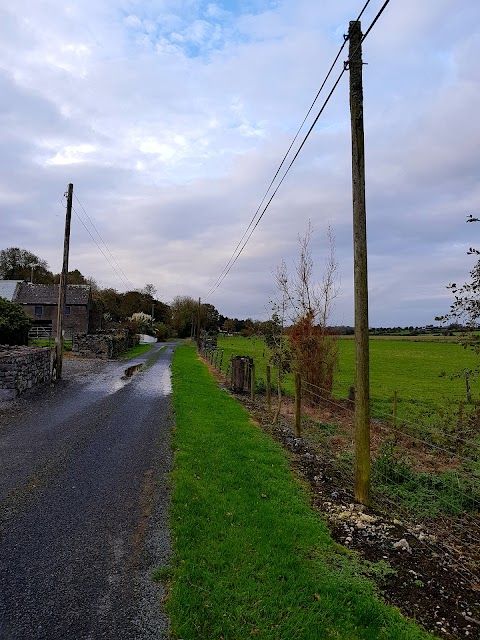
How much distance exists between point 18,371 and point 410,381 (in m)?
23.8

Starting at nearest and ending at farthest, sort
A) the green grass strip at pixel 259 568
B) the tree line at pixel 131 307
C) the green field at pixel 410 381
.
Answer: the green grass strip at pixel 259 568 → the green field at pixel 410 381 → the tree line at pixel 131 307

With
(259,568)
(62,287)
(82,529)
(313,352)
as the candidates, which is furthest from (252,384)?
(259,568)

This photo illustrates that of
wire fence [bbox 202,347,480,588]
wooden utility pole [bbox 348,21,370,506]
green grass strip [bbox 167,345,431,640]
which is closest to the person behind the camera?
green grass strip [bbox 167,345,431,640]

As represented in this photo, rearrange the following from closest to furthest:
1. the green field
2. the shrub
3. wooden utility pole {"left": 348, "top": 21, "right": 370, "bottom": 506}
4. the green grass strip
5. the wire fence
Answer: the green grass strip, the wire fence, wooden utility pole {"left": 348, "top": 21, "right": 370, "bottom": 506}, the green field, the shrub

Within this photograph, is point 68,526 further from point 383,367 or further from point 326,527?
point 383,367

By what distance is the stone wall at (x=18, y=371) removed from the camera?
44.8 feet

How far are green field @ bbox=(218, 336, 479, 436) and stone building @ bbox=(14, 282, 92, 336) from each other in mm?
27597

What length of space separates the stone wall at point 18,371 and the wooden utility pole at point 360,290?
38.3 feet

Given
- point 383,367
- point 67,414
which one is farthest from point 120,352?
point 67,414

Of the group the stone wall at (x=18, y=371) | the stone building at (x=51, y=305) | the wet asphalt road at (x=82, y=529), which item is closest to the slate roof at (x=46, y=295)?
the stone building at (x=51, y=305)

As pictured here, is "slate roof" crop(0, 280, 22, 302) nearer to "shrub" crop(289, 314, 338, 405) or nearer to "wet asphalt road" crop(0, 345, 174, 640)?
"shrub" crop(289, 314, 338, 405)

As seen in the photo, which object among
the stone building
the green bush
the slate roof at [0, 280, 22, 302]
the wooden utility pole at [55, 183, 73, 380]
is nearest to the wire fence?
the wooden utility pole at [55, 183, 73, 380]

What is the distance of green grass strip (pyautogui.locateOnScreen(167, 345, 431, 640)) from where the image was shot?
10.7 feet

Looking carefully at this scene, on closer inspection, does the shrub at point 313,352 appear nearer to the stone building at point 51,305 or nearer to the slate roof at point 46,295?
the stone building at point 51,305
